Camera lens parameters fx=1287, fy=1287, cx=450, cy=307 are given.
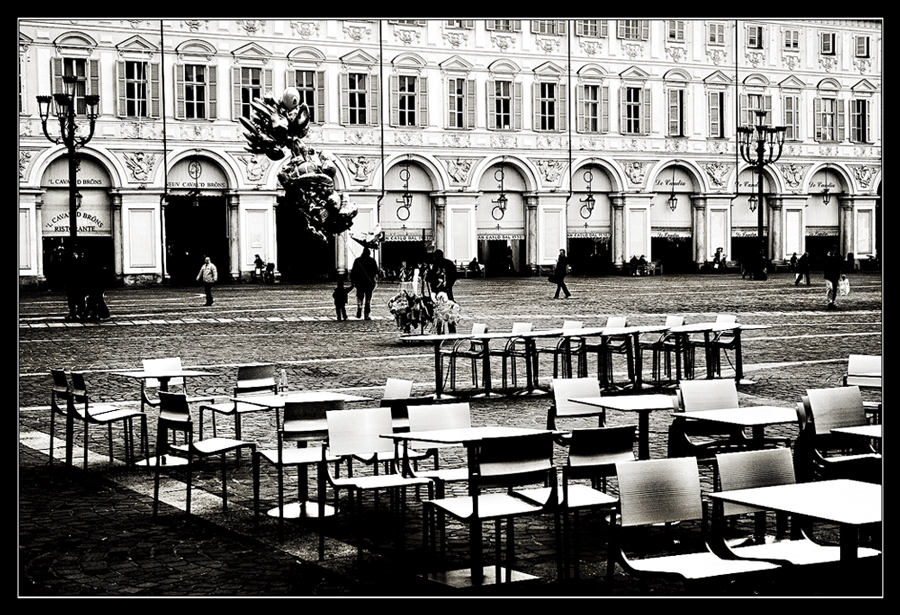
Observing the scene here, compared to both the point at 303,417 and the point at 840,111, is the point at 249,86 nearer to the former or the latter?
the point at 840,111

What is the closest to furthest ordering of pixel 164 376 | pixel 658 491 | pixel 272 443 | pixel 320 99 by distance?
pixel 658 491 → pixel 164 376 → pixel 272 443 → pixel 320 99

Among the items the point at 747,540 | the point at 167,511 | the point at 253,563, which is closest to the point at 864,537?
the point at 747,540

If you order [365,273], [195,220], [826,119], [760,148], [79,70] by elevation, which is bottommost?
[365,273]

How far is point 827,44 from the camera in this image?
50219 mm

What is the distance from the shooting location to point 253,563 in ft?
23.1

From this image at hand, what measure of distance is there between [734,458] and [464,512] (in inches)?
54.9

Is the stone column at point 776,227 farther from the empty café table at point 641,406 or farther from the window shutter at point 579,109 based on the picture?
the empty café table at point 641,406

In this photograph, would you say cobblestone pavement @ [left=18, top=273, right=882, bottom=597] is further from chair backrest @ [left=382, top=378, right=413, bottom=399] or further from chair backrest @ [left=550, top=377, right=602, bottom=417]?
chair backrest @ [left=550, top=377, right=602, bottom=417]

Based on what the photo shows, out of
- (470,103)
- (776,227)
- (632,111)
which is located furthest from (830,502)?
(776,227)

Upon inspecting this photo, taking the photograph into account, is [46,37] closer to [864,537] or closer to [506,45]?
[506,45]

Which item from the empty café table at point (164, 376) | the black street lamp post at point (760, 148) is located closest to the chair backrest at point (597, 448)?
the empty café table at point (164, 376)

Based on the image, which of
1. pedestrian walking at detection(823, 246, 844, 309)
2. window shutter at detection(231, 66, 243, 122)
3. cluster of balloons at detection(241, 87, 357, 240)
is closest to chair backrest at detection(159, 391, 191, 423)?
pedestrian walking at detection(823, 246, 844, 309)

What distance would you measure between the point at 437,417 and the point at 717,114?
43911 millimetres
